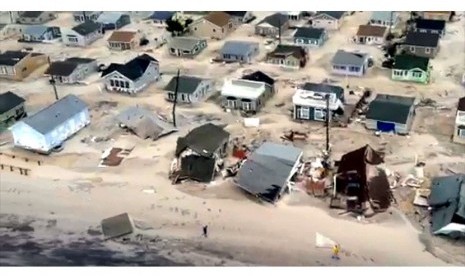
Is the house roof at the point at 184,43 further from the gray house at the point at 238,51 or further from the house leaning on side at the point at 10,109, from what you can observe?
the house leaning on side at the point at 10,109

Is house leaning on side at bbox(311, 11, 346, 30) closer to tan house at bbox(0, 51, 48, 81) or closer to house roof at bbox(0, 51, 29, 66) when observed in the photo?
tan house at bbox(0, 51, 48, 81)

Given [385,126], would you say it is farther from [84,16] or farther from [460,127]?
[84,16]

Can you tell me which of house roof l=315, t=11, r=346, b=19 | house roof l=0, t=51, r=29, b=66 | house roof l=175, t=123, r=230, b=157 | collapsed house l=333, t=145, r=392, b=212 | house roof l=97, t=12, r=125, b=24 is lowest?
collapsed house l=333, t=145, r=392, b=212

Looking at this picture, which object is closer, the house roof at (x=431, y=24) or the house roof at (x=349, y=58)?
the house roof at (x=349, y=58)

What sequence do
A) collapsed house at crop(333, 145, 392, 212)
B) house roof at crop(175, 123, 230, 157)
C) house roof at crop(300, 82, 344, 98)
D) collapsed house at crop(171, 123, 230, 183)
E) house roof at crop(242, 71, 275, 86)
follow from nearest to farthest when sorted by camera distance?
collapsed house at crop(333, 145, 392, 212)
collapsed house at crop(171, 123, 230, 183)
house roof at crop(175, 123, 230, 157)
house roof at crop(300, 82, 344, 98)
house roof at crop(242, 71, 275, 86)

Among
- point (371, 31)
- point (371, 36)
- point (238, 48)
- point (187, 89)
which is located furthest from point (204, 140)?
point (371, 31)

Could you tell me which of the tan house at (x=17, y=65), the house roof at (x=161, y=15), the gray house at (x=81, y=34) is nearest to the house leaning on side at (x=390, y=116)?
the house roof at (x=161, y=15)

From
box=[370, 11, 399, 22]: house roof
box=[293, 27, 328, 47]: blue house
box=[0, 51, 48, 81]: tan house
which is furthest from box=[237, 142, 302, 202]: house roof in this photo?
box=[370, 11, 399, 22]: house roof

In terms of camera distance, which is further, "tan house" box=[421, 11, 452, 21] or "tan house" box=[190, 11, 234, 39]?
"tan house" box=[421, 11, 452, 21]
